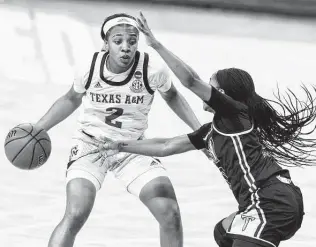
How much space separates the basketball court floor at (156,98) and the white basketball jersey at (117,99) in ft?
2.93

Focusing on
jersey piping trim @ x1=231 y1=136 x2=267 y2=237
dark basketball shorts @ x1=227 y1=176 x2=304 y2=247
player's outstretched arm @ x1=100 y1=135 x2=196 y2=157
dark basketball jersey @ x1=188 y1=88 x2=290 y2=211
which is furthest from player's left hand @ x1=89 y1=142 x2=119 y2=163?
dark basketball shorts @ x1=227 y1=176 x2=304 y2=247

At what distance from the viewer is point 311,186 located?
8617mm

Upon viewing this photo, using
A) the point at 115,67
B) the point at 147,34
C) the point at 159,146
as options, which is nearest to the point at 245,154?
the point at 159,146

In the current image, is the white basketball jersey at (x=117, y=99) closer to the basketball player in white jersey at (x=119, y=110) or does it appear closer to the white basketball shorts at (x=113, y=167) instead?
the basketball player in white jersey at (x=119, y=110)

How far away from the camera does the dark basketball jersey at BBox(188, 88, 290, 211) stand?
548 cm

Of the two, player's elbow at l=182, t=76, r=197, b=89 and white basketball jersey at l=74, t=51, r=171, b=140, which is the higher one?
player's elbow at l=182, t=76, r=197, b=89

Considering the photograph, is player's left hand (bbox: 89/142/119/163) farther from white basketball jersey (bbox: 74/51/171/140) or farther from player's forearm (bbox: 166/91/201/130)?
player's forearm (bbox: 166/91/201/130)

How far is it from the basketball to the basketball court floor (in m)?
0.78

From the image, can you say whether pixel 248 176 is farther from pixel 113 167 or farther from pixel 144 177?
pixel 113 167

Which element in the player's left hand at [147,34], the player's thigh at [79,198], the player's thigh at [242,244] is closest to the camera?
the player's thigh at [242,244]

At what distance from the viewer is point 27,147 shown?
20.7ft

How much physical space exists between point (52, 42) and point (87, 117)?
5.62 metres

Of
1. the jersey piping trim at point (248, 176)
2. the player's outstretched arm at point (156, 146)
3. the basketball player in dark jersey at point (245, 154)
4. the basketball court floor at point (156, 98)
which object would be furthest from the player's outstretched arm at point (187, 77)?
the basketball court floor at point (156, 98)

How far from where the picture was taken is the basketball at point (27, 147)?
6.33m
